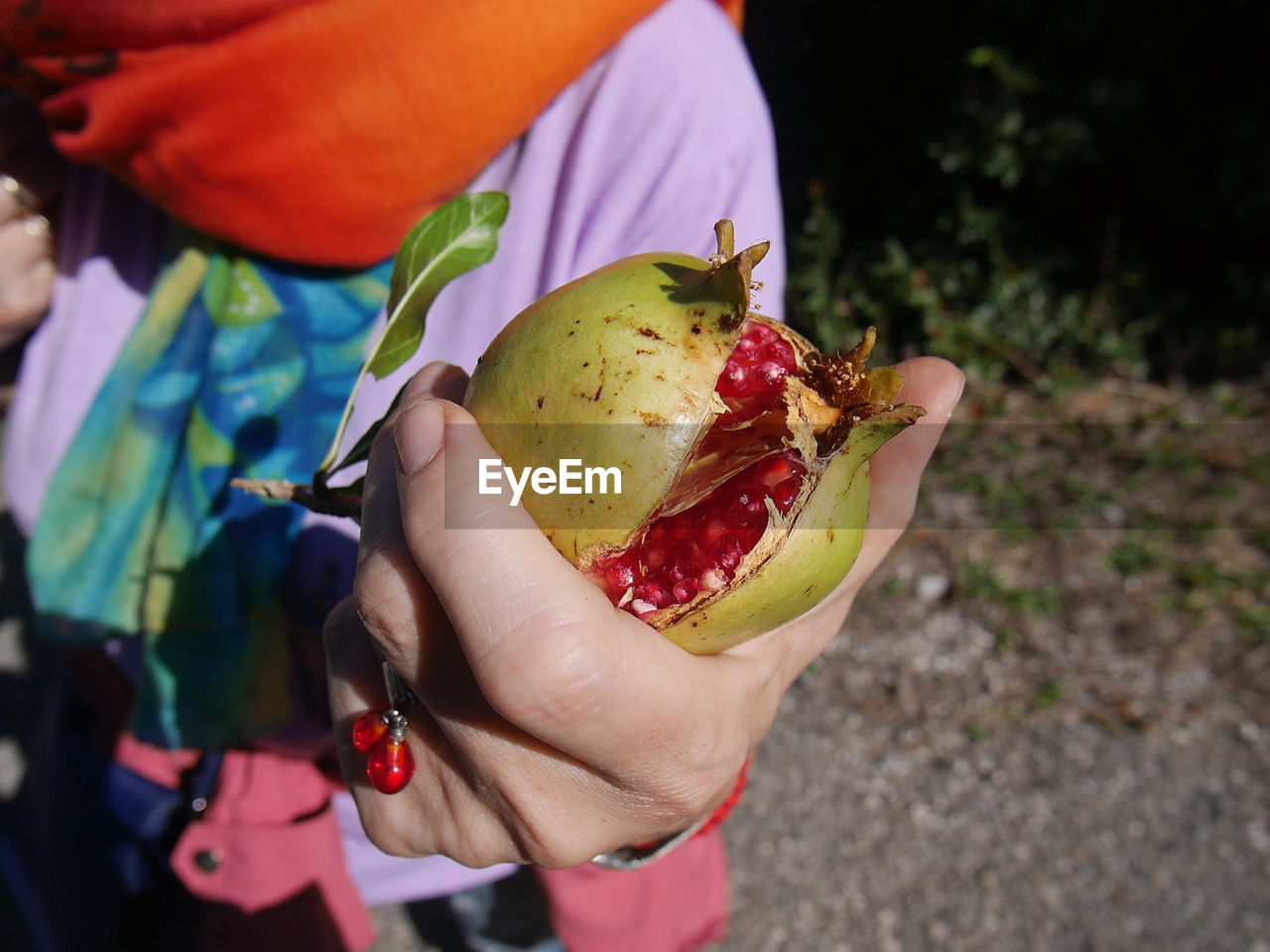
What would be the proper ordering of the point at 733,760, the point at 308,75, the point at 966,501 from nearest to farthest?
the point at 733,760
the point at 308,75
the point at 966,501

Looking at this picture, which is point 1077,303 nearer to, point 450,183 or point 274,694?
point 450,183

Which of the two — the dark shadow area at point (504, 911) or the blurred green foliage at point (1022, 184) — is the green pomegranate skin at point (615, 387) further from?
the blurred green foliage at point (1022, 184)

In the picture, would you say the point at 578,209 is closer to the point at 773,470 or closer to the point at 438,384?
the point at 438,384

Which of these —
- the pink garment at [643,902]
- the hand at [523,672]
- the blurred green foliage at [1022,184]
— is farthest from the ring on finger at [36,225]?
the blurred green foliage at [1022,184]

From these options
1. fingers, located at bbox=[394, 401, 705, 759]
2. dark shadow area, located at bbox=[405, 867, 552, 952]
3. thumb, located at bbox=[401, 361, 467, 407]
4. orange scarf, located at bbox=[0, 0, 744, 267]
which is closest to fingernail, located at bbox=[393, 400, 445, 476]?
fingers, located at bbox=[394, 401, 705, 759]

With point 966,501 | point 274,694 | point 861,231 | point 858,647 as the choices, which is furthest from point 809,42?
point 274,694
